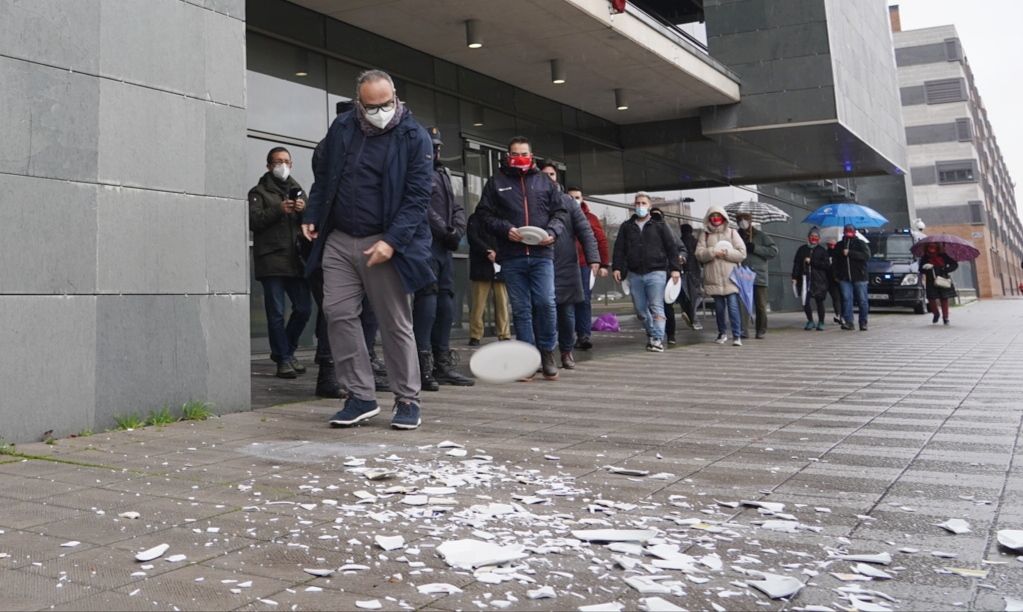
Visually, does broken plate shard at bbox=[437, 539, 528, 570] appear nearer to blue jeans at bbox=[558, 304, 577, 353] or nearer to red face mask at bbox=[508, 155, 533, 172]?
red face mask at bbox=[508, 155, 533, 172]

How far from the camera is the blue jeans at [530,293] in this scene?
7.44 metres

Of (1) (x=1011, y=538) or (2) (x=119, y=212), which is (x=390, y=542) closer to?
(1) (x=1011, y=538)

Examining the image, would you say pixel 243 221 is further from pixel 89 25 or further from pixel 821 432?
pixel 821 432

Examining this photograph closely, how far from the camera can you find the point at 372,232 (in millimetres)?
5020

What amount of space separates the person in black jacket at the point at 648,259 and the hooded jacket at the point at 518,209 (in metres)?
3.15

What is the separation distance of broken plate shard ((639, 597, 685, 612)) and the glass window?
933cm

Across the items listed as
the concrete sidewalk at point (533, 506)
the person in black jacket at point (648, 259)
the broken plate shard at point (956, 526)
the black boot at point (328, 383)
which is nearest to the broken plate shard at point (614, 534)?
the concrete sidewalk at point (533, 506)

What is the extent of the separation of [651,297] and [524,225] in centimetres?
392

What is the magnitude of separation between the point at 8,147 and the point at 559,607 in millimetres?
4179

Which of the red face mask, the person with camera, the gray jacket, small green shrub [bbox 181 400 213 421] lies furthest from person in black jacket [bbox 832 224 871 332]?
small green shrub [bbox 181 400 213 421]

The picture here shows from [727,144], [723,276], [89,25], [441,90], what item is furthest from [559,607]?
[727,144]

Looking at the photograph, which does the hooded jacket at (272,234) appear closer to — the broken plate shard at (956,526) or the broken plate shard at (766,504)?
the broken plate shard at (766,504)

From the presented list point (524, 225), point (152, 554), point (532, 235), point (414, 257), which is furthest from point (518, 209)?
point (152, 554)

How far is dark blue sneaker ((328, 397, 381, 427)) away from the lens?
16.7 ft
